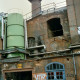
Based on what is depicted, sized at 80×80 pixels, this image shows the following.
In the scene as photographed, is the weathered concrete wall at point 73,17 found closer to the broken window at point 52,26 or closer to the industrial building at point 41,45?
the industrial building at point 41,45

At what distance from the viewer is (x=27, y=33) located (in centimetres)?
1983

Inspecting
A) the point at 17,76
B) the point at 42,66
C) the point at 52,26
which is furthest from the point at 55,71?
the point at 52,26

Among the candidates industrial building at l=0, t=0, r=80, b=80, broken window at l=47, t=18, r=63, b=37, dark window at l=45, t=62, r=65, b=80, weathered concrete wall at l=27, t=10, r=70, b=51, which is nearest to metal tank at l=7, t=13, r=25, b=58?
industrial building at l=0, t=0, r=80, b=80

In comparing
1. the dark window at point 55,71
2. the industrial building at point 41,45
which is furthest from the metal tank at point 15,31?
the dark window at point 55,71

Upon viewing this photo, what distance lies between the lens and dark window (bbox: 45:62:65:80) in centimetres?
1215

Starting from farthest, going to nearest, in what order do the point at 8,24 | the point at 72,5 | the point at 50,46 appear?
the point at 8,24 < the point at 50,46 < the point at 72,5

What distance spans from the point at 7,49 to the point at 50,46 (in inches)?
223

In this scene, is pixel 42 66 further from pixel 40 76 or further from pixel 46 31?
pixel 46 31

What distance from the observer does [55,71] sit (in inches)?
488

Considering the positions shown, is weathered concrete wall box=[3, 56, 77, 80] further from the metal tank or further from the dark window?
the metal tank

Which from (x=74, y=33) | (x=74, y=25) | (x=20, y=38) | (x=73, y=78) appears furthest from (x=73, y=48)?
(x=20, y=38)

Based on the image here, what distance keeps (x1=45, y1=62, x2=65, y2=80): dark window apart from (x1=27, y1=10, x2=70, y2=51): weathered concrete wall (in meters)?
4.72

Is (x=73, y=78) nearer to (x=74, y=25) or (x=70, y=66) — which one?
(x=70, y=66)

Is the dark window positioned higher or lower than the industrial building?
lower
